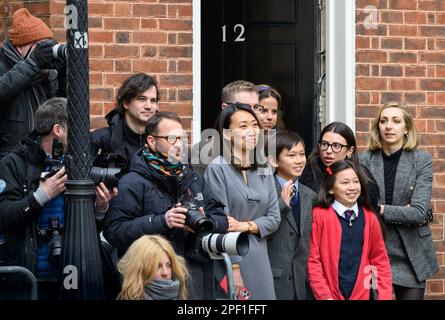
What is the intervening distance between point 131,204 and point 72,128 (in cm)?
63

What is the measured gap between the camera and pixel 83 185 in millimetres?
5746

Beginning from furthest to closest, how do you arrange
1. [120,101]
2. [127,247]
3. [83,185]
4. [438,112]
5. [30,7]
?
[438,112], [30,7], [120,101], [127,247], [83,185]

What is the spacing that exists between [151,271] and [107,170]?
78 centimetres

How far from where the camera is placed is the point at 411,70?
912 cm

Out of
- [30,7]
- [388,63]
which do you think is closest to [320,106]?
[388,63]

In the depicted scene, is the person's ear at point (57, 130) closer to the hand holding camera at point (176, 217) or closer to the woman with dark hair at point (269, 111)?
the hand holding camera at point (176, 217)

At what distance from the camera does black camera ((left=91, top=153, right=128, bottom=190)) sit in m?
6.27

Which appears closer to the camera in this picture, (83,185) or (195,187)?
(83,185)

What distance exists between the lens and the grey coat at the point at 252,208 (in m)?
6.60

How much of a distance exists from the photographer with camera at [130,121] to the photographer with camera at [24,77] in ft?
1.51

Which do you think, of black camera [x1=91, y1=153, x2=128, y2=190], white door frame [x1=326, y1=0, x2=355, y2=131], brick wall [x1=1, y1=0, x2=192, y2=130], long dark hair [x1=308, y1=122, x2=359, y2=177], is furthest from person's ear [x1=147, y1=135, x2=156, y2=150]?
white door frame [x1=326, y1=0, x2=355, y2=131]

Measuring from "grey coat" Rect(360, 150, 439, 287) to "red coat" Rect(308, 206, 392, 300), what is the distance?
596 mm

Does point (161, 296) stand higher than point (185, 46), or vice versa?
point (185, 46)
